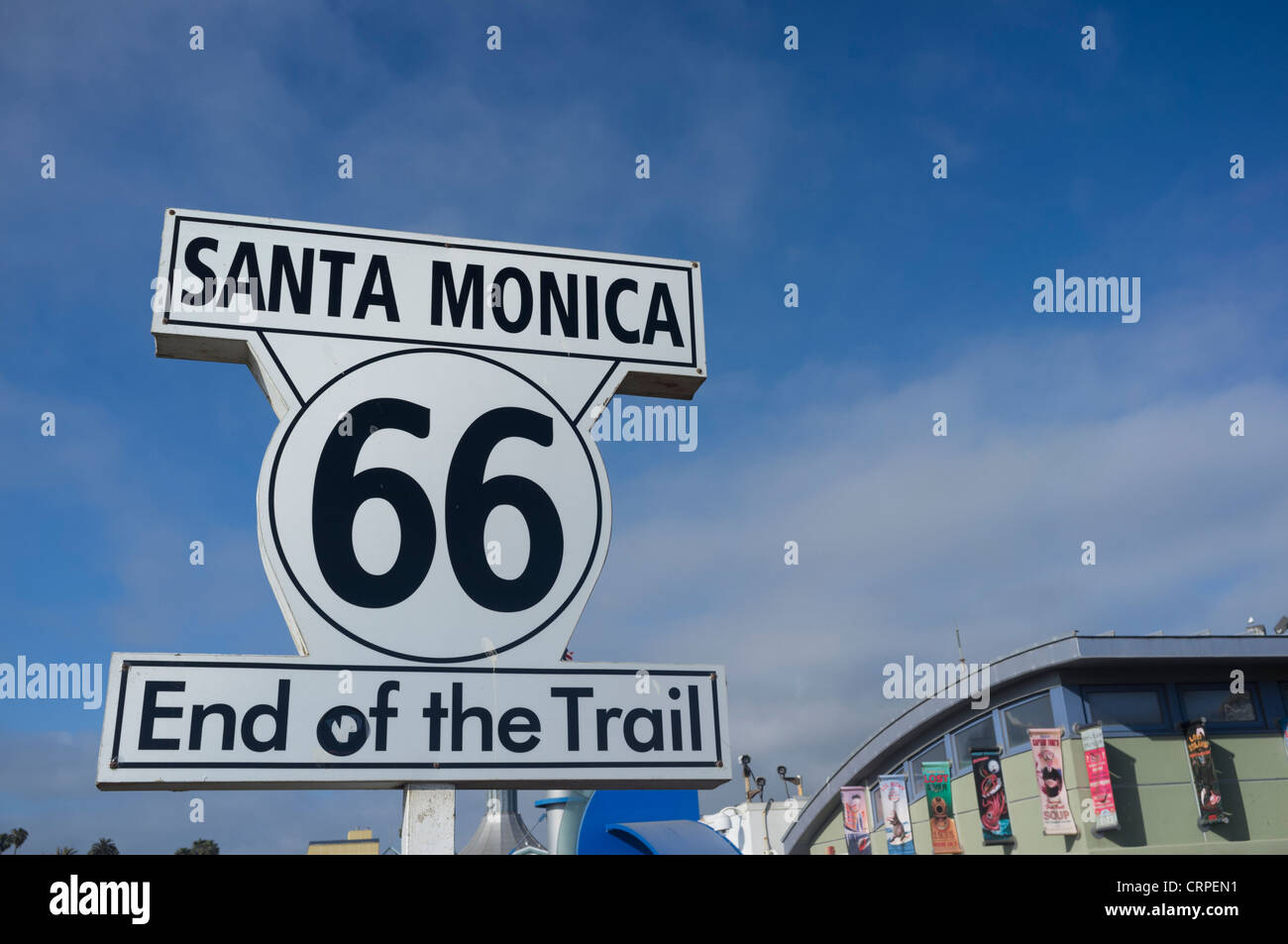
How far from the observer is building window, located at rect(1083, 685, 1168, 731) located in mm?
21094

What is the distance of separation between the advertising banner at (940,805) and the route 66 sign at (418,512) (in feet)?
76.0

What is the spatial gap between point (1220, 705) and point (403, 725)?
23791mm

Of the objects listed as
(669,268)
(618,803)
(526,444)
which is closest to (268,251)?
(526,444)

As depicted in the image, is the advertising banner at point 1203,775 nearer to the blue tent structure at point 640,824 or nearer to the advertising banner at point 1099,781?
the advertising banner at point 1099,781

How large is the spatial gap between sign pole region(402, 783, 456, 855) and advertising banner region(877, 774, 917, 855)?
82.3 feet

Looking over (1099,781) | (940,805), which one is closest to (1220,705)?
(1099,781)

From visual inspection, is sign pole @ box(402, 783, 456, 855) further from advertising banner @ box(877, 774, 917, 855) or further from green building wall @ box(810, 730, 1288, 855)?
advertising banner @ box(877, 774, 917, 855)

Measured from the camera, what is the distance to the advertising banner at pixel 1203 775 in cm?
2023

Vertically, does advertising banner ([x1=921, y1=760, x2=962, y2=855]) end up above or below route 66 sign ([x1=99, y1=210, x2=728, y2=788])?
below

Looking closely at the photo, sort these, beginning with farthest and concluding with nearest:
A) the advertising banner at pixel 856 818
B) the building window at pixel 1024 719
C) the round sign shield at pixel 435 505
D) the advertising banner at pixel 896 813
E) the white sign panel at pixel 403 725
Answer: the advertising banner at pixel 856 818
the advertising banner at pixel 896 813
the building window at pixel 1024 719
the round sign shield at pixel 435 505
the white sign panel at pixel 403 725

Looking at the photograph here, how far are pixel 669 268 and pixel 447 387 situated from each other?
945 millimetres

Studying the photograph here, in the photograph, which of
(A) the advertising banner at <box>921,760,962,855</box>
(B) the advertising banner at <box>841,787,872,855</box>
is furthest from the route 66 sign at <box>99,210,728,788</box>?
(B) the advertising banner at <box>841,787,872,855</box>

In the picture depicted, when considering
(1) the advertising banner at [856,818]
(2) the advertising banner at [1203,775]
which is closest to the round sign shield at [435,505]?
(2) the advertising banner at [1203,775]

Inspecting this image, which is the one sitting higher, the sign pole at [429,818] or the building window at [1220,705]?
the building window at [1220,705]
